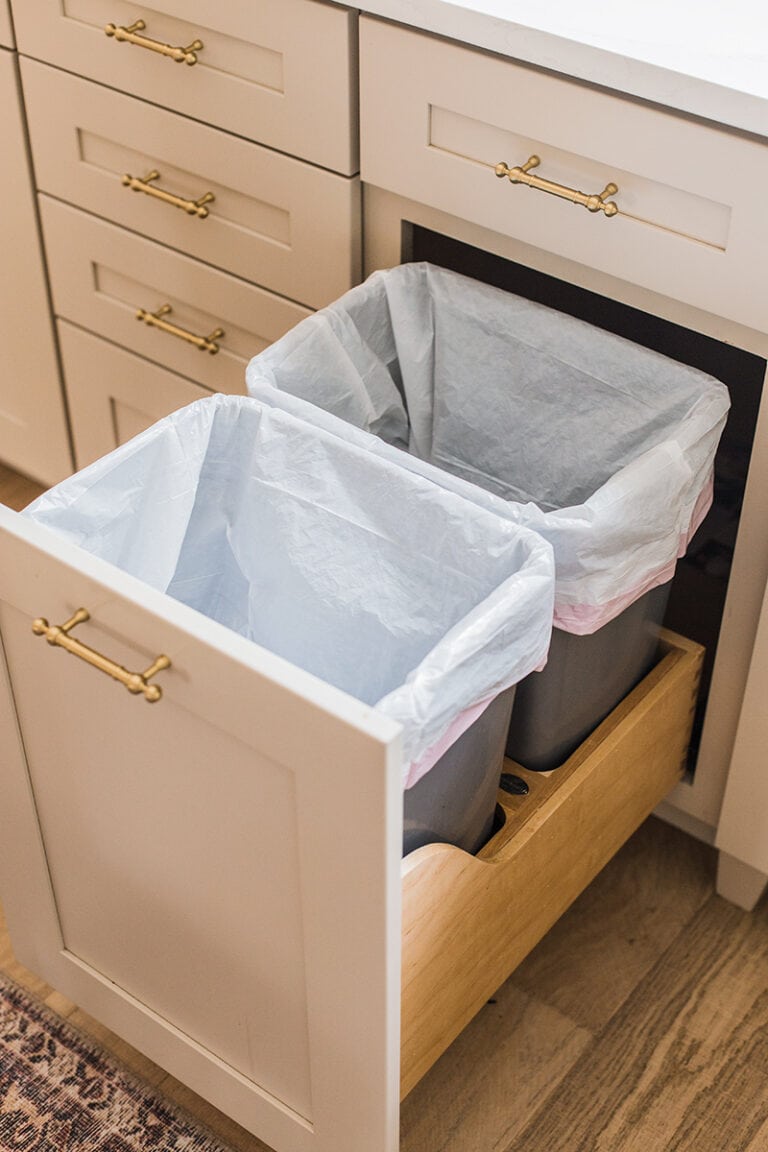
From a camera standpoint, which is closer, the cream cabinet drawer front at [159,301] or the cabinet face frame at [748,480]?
the cabinet face frame at [748,480]

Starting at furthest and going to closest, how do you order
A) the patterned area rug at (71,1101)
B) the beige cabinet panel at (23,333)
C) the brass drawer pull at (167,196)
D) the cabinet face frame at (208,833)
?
the beige cabinet panel at (23,333) < the brass drawer pull at (167,196) < the patterned area rug at (71,1101) < the cabinet face frame at (208,833)

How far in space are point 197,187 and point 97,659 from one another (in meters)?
0.62

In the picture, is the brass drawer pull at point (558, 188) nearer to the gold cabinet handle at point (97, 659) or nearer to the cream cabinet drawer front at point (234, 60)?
the cream cabinet drawer front at point (234, 60)

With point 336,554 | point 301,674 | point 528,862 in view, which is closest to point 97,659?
point 301,674

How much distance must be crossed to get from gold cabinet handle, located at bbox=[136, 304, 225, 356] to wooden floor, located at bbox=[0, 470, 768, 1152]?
22.4 inches

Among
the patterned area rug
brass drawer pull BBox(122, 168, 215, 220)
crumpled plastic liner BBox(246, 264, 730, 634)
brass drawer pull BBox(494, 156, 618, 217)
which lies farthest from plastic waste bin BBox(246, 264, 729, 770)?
the patterned area rug

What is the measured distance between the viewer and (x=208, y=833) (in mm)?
871

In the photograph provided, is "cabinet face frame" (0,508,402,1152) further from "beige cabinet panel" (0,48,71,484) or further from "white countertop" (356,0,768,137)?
"beige cabinet panel" (0,48,71,484)

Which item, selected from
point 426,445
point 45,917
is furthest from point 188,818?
point 426,445

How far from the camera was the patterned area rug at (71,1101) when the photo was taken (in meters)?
1.13

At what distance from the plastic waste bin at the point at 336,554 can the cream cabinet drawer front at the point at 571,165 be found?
0.23 metres

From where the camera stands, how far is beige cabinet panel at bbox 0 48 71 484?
1.41m

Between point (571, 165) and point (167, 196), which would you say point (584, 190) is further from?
point (167, 196)

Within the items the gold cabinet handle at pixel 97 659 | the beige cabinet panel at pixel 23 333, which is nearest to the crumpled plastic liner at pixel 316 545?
the gold cabinet handle at pixel 97 659
